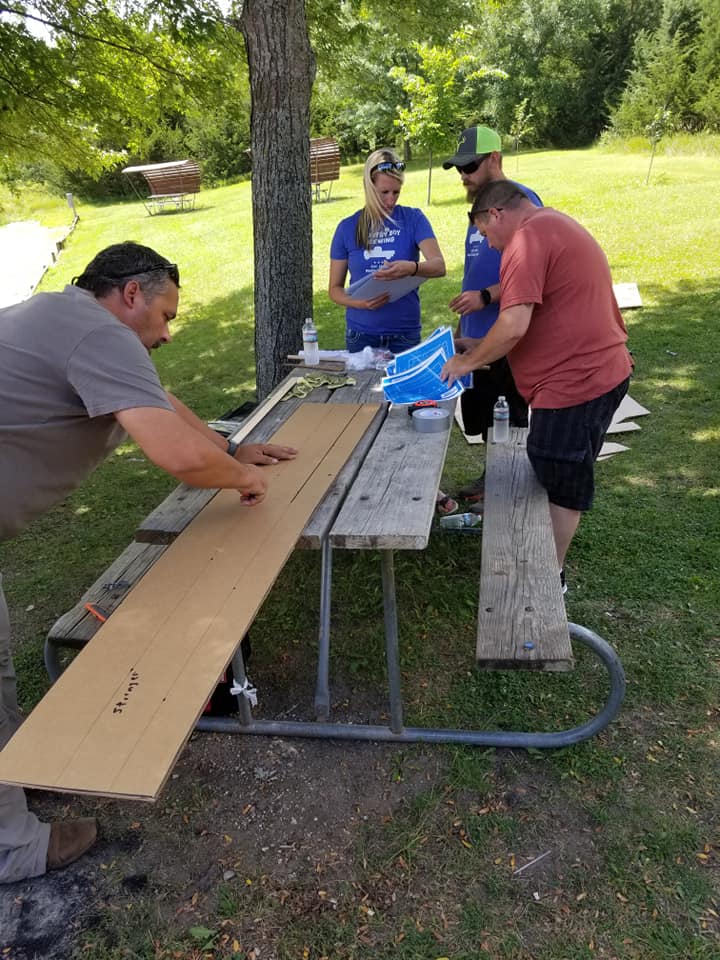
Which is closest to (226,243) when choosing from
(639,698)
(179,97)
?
(179,97)

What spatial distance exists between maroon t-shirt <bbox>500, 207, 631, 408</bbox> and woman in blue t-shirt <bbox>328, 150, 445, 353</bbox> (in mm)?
1097

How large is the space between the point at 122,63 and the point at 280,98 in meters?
3.10

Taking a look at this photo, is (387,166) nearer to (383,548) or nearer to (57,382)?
(383,548)

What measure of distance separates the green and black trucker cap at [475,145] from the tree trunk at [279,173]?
1.04 metres

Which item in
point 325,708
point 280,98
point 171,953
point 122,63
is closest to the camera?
point 171,953

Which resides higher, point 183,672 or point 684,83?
point 684,83

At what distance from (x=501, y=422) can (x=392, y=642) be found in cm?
140

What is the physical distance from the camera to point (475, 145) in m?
3.32

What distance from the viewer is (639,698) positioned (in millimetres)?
2770

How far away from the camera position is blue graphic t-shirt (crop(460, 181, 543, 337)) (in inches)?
138

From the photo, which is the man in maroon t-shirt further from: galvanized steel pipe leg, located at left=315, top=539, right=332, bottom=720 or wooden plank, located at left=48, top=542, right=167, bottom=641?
wooden plank, located at left=48, top=542, right=167, bottom=641

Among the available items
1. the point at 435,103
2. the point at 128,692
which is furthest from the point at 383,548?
the point at 435,103

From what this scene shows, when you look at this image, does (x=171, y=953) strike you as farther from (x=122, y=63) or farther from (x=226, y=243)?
(x=226, y=243)

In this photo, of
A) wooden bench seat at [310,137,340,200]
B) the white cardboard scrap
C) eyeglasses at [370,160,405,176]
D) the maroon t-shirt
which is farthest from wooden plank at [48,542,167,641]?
wooden bench seat at [310,137,340,200]
